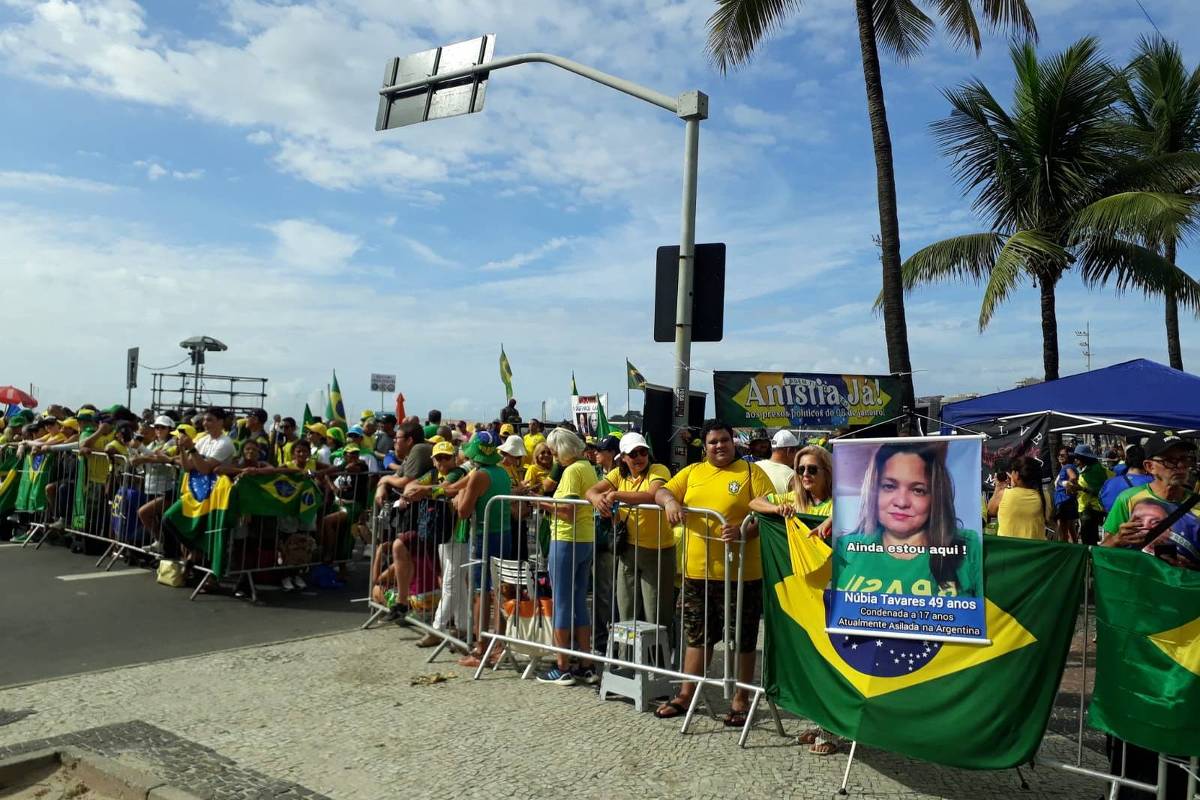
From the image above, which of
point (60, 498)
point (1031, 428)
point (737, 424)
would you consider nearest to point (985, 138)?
point (1031, 428)

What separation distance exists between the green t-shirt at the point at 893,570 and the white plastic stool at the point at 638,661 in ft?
5.56

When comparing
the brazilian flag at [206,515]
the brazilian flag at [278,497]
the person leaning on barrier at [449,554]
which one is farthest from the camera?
the brazilian flag at [278,497]

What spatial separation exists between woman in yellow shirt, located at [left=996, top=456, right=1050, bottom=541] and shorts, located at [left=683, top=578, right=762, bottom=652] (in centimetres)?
334

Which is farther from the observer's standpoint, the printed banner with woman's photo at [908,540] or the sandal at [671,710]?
the sandal at [671,710]

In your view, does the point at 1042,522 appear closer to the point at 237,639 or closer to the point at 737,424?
the point at 737,424

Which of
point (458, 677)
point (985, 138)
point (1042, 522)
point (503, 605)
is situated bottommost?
point (458, 677)

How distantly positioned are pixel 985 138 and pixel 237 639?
16847 mm

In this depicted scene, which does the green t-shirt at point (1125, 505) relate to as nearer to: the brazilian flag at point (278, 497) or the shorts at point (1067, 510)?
the brazilian flag at point (278, 497)

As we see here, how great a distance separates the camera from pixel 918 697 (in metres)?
4.34

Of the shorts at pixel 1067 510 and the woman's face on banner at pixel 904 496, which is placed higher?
the woman's face on banner at pixel 904 496

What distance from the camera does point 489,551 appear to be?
22.7 feet

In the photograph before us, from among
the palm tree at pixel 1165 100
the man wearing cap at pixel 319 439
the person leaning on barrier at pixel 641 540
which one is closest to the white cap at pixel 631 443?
the person leaning on barrier at pixel 641 540

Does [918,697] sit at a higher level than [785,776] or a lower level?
higher

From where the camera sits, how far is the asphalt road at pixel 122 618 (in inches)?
263
